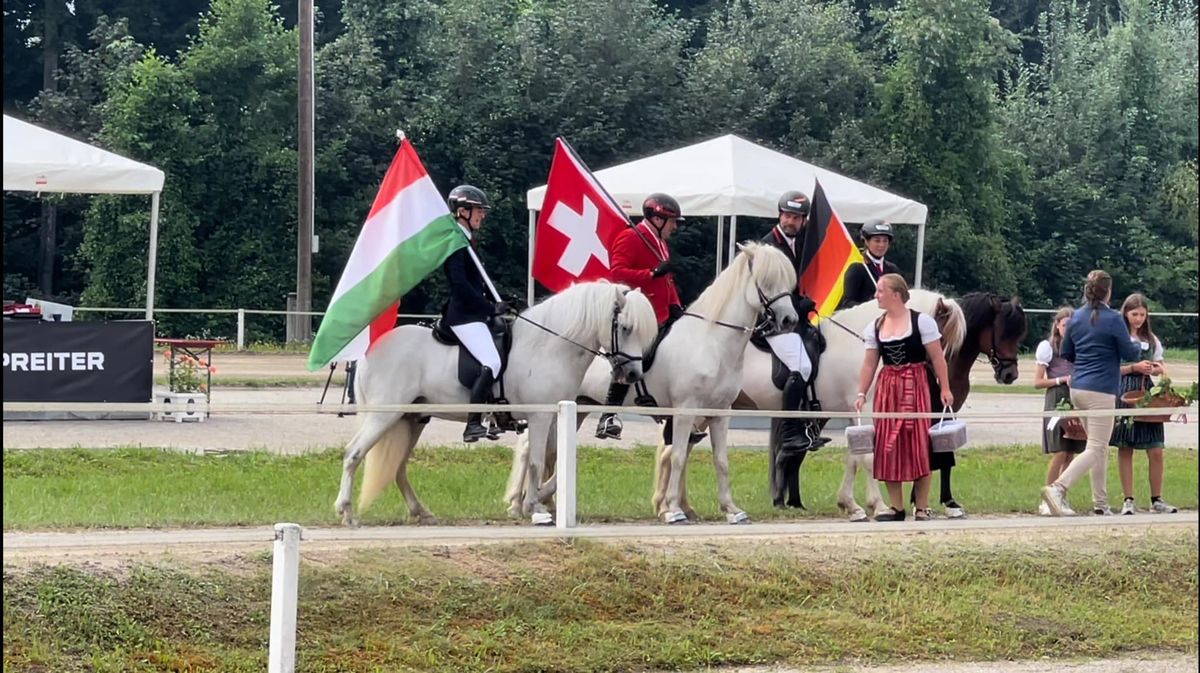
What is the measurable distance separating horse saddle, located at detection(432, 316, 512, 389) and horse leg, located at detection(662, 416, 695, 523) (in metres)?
1.42

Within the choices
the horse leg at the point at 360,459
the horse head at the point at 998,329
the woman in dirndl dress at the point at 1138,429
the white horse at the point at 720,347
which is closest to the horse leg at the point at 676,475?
the white horse at the point at 720,347

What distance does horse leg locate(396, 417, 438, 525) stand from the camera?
1130 centimetres

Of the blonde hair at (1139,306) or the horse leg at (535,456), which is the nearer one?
the horse leg at (535,456)

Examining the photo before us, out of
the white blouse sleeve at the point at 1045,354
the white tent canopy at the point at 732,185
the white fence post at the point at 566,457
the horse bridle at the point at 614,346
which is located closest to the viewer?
the white fence post at the point at 566,457

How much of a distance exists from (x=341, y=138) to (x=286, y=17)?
13705mm

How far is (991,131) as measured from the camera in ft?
144

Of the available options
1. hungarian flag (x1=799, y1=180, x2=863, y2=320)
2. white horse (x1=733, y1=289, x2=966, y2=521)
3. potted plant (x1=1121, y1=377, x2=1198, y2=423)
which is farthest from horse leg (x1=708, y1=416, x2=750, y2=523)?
potted plant (x1=1121, y1=377, x2=1198, y2=423)

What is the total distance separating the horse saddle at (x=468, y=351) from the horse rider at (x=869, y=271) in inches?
136

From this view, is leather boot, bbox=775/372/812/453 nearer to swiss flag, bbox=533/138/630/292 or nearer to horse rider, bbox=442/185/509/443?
swiss flag, bbox=533/138/630/292

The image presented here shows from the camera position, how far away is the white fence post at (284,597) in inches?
303

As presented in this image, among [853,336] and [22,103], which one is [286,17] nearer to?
[22,103]

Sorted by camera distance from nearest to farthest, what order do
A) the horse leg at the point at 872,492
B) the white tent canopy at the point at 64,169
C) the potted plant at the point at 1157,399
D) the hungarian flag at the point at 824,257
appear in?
the potted plant at the point at 1157,399 < the horse leg at the point at 872,492 < the hungarian flag at the point at 824,257 < the white tent canopy at the point at 64,169

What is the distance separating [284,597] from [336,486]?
5.75 meters

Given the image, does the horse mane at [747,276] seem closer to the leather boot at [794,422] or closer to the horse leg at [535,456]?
the leather boot at [794,422]
